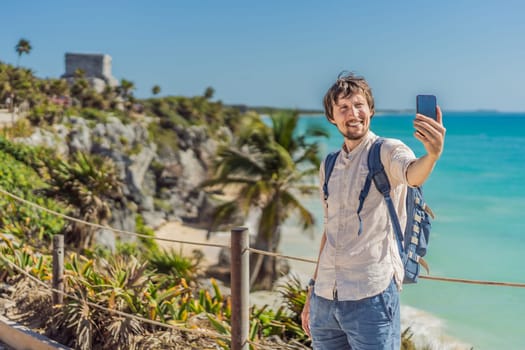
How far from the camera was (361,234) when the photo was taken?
74.7 inches

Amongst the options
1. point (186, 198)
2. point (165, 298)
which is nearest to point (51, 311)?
point (165, 298)

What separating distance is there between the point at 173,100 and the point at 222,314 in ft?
137

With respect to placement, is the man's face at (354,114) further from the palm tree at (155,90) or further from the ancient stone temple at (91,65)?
the ancient stone temple at (91,65)

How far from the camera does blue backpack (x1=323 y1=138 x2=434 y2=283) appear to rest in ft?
6.16

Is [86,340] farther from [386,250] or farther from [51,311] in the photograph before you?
[386,250]

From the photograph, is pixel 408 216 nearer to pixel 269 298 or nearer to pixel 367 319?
pixel 367 319

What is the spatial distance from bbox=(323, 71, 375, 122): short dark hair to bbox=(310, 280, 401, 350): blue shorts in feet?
2.18

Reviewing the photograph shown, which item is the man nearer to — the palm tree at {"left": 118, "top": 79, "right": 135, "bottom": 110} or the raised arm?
the raised arm

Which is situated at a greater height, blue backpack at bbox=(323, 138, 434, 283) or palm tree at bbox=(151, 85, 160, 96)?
palm tree at bbox=(151, 85, 160, 96)

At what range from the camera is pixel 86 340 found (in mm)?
3785

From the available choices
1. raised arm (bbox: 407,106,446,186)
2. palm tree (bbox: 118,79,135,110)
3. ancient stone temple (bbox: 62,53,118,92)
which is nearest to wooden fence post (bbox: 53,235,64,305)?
raised arm (bbox: 407,106,446,186)

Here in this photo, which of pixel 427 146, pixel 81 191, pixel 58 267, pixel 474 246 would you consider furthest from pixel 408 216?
pixel 474 246

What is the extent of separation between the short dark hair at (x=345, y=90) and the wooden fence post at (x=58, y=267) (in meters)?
2.83

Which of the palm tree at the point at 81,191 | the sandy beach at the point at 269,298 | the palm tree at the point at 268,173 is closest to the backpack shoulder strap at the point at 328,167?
the sandy beach at the point at 269,298
